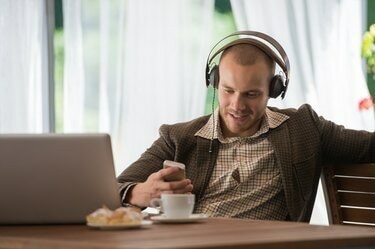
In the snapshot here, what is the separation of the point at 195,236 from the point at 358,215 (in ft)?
3.67

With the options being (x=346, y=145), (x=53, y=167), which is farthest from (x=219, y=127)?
(x=53, y=167)

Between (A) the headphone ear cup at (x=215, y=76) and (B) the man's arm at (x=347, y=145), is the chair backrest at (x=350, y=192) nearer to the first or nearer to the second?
(B) the man's arm at (x=347, y=145)

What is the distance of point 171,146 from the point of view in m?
3.14

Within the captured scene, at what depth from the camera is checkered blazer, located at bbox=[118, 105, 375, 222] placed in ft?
9.96

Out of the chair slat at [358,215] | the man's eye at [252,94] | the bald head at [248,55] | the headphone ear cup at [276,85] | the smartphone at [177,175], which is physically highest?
the bald head at [248,55]

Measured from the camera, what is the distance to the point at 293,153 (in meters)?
3.06

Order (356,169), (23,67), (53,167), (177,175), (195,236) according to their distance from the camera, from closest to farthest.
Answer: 1. (195,236)
2. (53,167)
3. (177,175)
4. (356,169)
5. (23,67)

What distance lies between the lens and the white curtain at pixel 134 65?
523 cm

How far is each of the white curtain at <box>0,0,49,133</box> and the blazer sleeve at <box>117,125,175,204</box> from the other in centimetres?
221

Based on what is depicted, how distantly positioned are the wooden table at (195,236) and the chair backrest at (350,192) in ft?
2.22

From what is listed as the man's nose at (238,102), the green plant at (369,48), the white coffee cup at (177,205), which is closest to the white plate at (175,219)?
the white coffee cup at (177,205)

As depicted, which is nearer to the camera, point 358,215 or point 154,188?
point 154,188

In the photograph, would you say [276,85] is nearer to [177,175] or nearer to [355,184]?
[355,184]

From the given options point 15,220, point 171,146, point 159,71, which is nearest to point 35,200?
point 15,220
